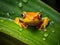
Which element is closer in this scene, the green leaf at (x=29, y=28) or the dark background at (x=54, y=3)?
the green leaf at (x=29, y=28)

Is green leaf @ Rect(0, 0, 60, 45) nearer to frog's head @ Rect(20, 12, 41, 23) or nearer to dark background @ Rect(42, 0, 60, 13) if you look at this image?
frog's head @ Rect(20, 12, 41, 23)

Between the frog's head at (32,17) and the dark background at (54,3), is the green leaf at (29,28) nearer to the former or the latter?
the frog's head at (32,17)

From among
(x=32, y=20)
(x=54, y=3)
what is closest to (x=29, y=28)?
(x=32, y=20)

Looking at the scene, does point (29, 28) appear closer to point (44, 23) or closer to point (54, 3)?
point (44, 23)

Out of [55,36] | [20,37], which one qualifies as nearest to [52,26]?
[55,36]

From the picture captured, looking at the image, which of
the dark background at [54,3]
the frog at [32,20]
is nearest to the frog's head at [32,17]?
the frog at [32,20]
